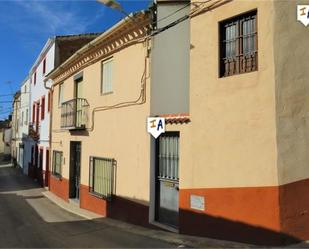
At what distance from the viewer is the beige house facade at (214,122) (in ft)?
26.2

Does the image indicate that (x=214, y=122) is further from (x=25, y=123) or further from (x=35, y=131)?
(x=25, y=123)

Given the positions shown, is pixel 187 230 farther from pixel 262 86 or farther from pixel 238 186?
pixel 262 86

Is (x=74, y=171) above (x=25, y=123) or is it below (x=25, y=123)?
below

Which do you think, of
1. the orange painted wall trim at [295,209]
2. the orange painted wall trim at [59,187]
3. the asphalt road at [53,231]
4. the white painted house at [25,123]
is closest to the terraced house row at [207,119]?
the orange painted wall trim at [295,209]

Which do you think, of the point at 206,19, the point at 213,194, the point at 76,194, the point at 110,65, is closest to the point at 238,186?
the point at 213,194

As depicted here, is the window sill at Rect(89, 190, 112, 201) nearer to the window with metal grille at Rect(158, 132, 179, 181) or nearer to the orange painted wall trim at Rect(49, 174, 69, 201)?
the window with metal grille at Rect(158, 132, 179, 181)

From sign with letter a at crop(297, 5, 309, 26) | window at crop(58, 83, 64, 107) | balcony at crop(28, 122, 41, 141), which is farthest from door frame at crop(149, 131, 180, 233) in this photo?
balcony at crop(28, 122, 41, 141)

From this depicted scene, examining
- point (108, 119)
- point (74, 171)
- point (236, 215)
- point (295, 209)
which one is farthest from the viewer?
point (74, 171)

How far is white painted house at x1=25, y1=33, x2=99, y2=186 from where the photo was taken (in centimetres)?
2414

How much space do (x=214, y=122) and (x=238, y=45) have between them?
65.6 inches

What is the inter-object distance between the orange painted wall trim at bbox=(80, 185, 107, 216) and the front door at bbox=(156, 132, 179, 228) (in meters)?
3.53

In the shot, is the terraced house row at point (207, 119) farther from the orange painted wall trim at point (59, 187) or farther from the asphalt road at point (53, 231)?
the orange painted wall trim at point (59, 187)

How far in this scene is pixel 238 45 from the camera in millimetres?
8930

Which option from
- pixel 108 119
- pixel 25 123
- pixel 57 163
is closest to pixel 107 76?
pixel 108 119
